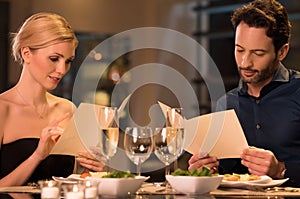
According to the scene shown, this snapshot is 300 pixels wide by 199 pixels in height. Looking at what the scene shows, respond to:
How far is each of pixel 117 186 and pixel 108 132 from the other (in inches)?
9.0

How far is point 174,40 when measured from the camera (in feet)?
22.6

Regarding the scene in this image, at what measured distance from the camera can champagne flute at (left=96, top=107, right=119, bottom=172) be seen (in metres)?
2.46

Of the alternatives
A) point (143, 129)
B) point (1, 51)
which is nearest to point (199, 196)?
point (143, 129)

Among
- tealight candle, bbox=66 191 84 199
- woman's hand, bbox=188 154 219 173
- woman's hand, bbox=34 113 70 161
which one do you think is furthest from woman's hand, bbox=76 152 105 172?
tealight candle, bbox=66 191 84 199

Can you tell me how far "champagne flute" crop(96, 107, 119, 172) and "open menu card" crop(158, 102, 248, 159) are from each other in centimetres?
33

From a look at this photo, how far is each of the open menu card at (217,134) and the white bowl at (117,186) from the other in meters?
0.48

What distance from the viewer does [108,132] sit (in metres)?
2.47

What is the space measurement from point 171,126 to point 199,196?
1.18ft

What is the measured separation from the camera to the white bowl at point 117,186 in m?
2.32

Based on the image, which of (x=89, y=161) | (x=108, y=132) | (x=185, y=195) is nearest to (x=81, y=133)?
(x=89, y=161)

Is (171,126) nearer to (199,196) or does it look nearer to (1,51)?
(199,196)

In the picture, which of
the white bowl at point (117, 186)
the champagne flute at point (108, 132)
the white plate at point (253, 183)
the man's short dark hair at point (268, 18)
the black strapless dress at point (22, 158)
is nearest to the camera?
the white bowl at point (117, 186)

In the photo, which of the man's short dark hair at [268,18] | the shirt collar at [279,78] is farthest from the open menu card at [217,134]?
the man's short dark hair at [268,18]

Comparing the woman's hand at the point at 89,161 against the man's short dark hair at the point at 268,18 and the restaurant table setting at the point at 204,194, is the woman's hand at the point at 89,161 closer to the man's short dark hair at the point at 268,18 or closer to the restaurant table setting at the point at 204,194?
the restaurant table setting at the point at 204,194
